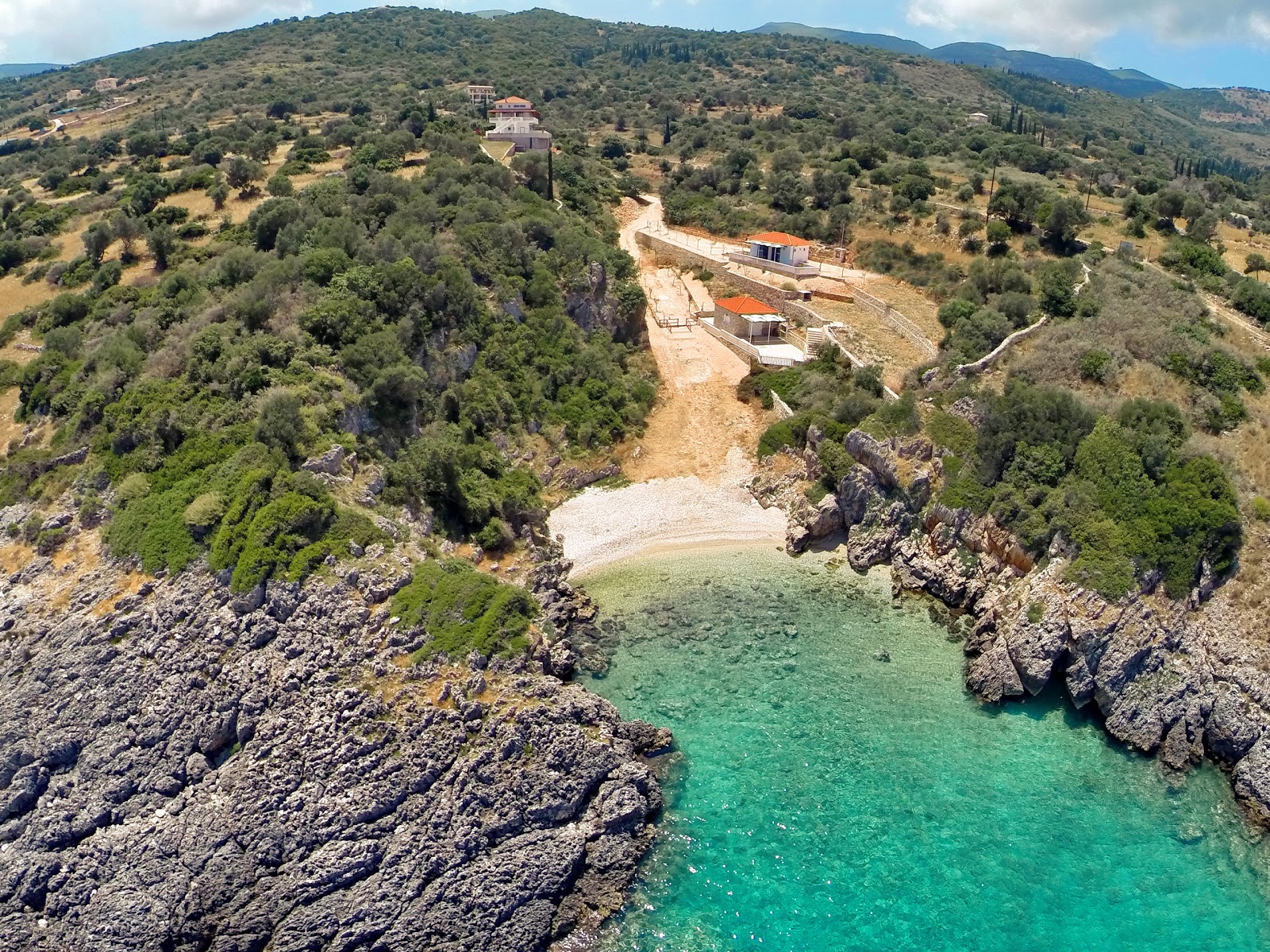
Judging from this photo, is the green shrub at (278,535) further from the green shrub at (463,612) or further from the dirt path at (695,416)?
the dirt path at (695,416)

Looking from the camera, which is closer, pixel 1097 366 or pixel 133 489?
pixel 133 489

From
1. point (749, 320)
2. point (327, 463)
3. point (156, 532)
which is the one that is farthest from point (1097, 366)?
point (156, 532)

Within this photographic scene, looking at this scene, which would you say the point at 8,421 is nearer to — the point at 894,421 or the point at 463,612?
the point at 463,612

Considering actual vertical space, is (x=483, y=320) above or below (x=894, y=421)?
above

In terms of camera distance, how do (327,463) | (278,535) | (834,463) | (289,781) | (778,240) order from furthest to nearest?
(778,240) < (834,463) < (327,463) < (278,535) < (289,781)

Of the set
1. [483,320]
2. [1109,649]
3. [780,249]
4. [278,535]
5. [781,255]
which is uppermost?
[780,249]

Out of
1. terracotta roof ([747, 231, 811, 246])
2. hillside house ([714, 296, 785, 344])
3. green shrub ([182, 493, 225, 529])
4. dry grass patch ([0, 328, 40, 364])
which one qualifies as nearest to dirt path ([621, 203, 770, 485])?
hillside house ([714, 296, 785, 344])
